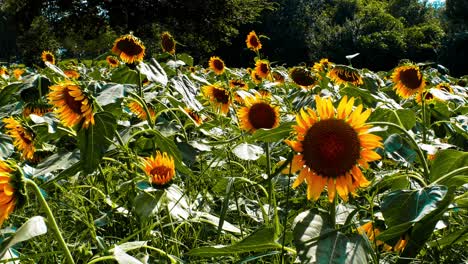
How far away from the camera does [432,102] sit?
80.7 inches

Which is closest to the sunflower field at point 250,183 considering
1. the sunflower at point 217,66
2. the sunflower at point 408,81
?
the sunflower at point 408,81

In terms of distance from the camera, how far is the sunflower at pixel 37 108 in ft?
6.06

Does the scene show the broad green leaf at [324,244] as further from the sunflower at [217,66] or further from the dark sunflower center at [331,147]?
the sunflower at [217,66]

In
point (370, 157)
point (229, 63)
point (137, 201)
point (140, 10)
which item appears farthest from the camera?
point (229, 63)

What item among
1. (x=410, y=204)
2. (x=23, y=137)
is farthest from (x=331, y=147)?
(x=23, y=137)

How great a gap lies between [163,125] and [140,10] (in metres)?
22.6

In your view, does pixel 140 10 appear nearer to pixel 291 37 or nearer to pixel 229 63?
pixel 229 63

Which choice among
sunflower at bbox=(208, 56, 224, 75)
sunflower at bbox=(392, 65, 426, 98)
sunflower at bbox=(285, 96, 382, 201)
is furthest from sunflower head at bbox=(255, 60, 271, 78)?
sunflower at bbox=(285, 96, 382, 201)

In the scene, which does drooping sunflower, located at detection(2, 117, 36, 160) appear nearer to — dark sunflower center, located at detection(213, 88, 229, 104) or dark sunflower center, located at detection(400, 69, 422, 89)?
dark sunflower center, located at detection(213, 88, 229, 104)

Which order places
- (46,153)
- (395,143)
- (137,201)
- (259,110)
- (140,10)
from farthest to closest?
(140,10) → (46,153) → (259,110) → (395,143) → (137,201)

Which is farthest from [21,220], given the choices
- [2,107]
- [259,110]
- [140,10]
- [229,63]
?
[229,63]

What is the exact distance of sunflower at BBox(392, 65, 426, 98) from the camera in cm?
220

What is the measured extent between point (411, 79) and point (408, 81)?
13mm

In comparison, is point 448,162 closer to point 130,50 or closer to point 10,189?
point 10,189
